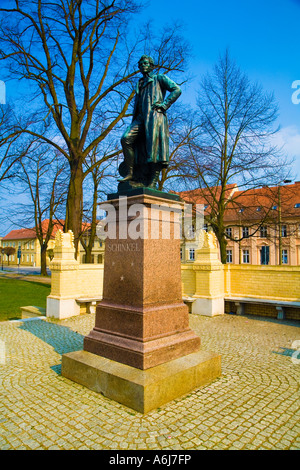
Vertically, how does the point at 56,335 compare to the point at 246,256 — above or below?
below

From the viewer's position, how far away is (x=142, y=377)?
362 cm

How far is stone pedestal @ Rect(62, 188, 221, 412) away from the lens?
387cm

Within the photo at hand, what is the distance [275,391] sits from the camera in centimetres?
422

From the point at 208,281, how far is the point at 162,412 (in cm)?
685

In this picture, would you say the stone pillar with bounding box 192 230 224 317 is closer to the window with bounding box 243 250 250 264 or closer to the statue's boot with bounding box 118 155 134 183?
the statue's boot with bounding box 118 155 134 183

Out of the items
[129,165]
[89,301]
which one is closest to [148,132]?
[129,165]

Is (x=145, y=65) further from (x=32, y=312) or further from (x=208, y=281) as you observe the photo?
(x=32, y=312)

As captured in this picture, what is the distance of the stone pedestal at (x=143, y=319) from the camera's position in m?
3.87

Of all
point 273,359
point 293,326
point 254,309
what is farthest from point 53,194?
point 273,359

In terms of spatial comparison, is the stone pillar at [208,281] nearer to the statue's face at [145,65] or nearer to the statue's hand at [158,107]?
the statue's hand at [158,107]

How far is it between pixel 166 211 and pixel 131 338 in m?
1.79

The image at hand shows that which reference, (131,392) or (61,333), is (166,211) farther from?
(61,333)

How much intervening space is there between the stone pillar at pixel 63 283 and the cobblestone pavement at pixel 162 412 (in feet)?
11.4

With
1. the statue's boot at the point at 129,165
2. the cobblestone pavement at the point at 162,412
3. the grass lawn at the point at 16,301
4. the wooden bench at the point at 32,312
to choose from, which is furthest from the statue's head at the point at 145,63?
the grass lawn at the point at 16,301
